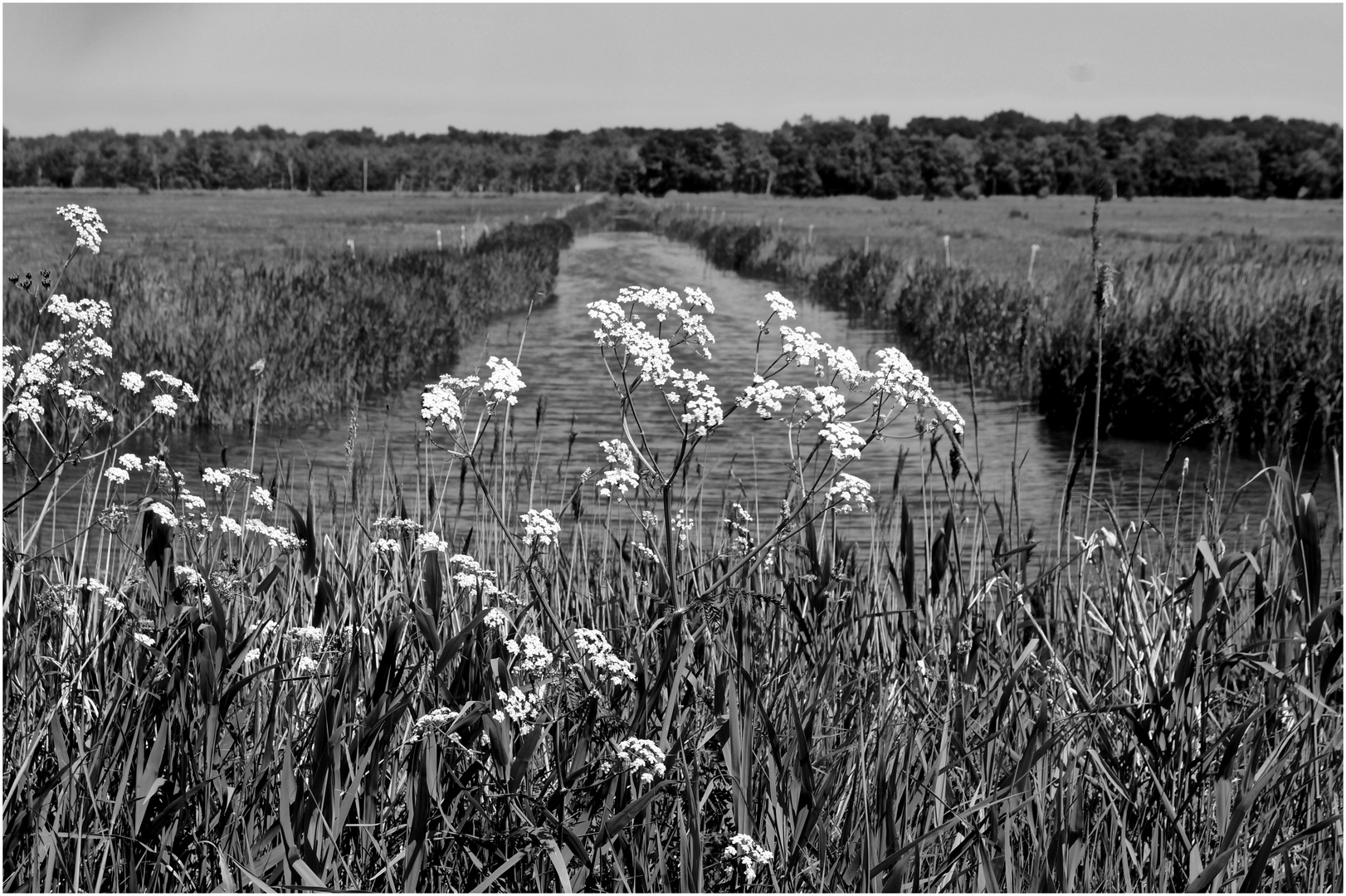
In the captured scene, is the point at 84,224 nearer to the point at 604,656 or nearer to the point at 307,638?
the point at 307,638

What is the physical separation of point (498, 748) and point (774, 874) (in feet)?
2.03

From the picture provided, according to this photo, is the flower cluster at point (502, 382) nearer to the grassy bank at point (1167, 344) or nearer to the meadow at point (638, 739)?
the meadow at point (638, 739)

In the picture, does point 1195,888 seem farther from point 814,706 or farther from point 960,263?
point 960,263

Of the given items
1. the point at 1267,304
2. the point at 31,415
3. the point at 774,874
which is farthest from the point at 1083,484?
the point at 31,415

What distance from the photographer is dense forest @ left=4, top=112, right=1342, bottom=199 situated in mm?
88875

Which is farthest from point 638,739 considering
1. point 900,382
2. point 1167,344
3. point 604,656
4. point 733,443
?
point 1167,344

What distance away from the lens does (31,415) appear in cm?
256

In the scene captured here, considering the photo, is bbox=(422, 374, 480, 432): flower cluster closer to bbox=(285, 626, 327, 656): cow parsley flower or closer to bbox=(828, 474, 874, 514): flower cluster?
bbox=(285, 626, 327, 656): cow parsley flower

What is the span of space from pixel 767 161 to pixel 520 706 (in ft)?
415

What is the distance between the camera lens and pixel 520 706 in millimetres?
2186

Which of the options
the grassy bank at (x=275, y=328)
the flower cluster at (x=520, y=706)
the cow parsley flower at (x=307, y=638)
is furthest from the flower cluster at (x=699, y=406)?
the grassy bank at (x=275, y=328)

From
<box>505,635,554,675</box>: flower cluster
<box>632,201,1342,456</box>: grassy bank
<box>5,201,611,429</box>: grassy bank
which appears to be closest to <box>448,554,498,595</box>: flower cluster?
<box>505,635,554,675</box>: flower cluster

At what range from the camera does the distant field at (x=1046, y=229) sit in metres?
29.1

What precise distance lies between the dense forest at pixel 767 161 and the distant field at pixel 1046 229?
11023 millimetres
